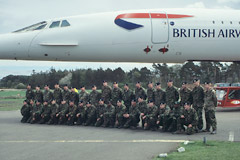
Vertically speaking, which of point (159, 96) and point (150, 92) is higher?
point (150, 92)

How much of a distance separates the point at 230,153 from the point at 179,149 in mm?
1026

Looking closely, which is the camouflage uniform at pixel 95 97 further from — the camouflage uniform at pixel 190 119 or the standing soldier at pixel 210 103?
the standing soldier at pixel 210 103

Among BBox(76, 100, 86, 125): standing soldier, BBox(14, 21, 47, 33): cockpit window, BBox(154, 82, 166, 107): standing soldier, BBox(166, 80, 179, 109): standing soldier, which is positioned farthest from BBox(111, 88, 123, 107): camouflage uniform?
BBox(14, 21, 47, 33): cockpit window

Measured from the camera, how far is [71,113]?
1016 centimetres

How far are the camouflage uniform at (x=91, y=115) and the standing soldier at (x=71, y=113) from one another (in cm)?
53

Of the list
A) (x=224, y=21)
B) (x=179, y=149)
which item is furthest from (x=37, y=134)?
(x=224, y=21)

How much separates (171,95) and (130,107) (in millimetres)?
1475

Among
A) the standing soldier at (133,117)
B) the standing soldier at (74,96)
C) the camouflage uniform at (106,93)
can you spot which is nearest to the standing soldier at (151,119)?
the standing soldier at (133,117)

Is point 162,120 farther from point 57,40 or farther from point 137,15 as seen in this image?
point 57,40

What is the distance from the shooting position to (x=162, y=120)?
8.66 metres

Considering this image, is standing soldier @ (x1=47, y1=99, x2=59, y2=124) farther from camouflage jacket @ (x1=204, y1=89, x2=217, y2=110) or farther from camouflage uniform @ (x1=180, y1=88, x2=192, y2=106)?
camouflage jacket @ (x1=204, y1=89, x2=217, y2=110)

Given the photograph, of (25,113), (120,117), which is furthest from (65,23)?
(25,113)

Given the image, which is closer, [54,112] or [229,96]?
[54,112]

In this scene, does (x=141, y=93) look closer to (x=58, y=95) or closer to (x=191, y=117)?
(x=191, y=117)
